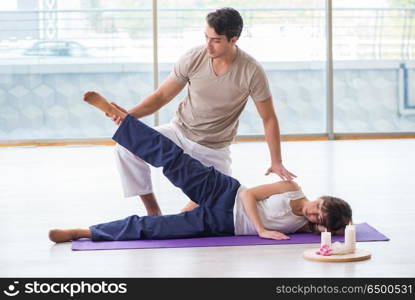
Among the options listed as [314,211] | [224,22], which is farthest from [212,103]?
[314,211]

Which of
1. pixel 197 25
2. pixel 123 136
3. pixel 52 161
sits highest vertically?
pixel 197 25

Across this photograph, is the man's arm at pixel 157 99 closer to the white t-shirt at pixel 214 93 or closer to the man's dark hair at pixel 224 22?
the white t-shirt at pixel 214 93

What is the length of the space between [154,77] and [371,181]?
3.33 metres

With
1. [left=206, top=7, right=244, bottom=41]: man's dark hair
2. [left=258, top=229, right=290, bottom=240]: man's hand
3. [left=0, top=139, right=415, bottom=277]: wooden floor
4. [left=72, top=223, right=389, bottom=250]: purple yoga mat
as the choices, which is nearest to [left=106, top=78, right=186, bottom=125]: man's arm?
[left=206, top=7, right=244, bottom=41]: man's dark hair

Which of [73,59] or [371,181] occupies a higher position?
[73,59]

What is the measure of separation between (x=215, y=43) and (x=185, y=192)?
0.68 metres

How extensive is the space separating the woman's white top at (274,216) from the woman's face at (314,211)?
0.09 m

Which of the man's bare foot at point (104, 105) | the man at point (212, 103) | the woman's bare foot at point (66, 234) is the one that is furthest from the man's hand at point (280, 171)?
the woman's bare foot at point (66, 234)

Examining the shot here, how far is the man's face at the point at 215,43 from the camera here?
155 inches

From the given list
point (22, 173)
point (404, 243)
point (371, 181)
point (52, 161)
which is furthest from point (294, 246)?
point (52, 161)

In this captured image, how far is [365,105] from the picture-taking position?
8609mm

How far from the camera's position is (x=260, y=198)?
3766 millimetres

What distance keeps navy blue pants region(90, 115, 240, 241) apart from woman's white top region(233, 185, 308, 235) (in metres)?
0.03

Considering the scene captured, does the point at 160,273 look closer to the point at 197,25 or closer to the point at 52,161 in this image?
the point at 52,161
